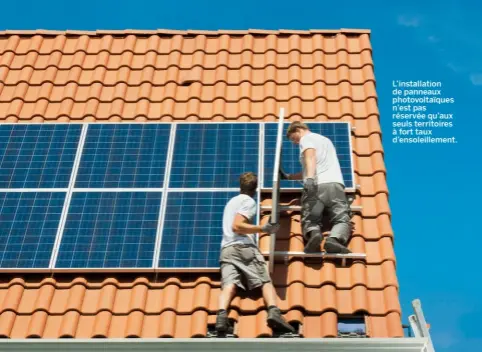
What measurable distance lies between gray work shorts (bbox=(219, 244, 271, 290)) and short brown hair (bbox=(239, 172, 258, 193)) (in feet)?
2.12

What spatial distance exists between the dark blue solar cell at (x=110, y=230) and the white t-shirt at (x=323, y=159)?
1.73 meters

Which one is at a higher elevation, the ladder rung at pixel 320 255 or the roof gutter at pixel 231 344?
the ladder rung at pixel 320 255

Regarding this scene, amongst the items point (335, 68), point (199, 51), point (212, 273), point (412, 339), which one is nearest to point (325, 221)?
point (212, 273)

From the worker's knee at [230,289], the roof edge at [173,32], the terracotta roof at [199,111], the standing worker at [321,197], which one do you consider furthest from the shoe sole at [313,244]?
the roof edge at [173,32]

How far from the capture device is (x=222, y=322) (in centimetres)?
788

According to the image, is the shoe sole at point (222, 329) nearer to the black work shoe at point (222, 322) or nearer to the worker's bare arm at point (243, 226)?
the black work shoe at point (222, 322)

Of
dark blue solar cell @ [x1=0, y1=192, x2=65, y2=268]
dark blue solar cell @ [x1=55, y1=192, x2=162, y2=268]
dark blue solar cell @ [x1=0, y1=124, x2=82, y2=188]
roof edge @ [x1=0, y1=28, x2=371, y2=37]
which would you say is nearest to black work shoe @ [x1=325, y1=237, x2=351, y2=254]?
dark blue solar cell @ [x1=55, y1=192, x2=162, y2=268]

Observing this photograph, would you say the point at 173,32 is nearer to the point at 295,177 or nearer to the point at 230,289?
the point at 295,177

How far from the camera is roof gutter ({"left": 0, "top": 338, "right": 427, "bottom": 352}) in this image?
24.0 feet

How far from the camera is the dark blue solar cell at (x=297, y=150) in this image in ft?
32.1

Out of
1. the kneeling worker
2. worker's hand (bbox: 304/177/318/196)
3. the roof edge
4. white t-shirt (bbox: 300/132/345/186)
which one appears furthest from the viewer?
the roof edge

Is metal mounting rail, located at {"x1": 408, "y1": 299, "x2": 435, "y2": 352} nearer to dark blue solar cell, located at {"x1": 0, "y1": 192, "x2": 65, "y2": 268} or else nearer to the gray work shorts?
the gray work shorts

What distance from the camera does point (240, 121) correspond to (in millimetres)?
11062

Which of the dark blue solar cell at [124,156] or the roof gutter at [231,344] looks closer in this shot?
the roof gutter at [231,344]
